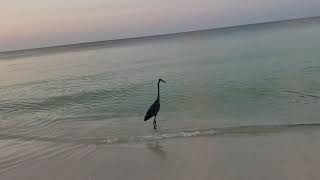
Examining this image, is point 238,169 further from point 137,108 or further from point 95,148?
point 137,108

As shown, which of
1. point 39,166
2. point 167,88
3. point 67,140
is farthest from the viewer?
point 167,88

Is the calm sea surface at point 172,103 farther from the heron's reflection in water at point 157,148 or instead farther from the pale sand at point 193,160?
the pale sand at point 193,160

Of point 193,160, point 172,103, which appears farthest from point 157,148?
point 172,103

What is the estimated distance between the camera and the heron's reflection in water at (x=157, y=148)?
9716 mm

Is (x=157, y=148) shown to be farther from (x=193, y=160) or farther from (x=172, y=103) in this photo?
(x=172, y=103)

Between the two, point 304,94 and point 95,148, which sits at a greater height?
point 304,94

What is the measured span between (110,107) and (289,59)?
1178 centimetres

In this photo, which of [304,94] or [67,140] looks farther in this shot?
[304,94]

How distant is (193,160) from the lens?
353 inches

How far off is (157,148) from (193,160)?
5.10 feet

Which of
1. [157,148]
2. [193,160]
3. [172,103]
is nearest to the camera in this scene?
[193,160]

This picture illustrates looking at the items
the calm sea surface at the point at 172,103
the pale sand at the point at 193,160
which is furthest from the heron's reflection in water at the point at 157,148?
the calm sea surface at the point at 172,103

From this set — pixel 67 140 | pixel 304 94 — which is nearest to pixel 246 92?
pixel 304 94

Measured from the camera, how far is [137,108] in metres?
15.6
